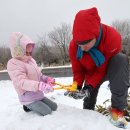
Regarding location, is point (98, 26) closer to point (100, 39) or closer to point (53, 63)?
point (100, 39)

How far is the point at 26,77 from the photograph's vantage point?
11.8 ft

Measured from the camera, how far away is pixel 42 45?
35.8 metres

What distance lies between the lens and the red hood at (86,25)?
298 cm

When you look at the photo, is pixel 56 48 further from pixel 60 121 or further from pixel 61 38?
pixel 60 121

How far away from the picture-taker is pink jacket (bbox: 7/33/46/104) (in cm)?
348

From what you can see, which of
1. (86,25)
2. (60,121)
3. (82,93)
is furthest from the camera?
(82,93)

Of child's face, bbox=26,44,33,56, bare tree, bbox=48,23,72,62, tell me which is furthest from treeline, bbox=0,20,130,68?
child's face, bbox=26,44,33,56

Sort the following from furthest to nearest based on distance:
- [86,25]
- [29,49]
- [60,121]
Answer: [29,49]
[60,121]
[86,25]

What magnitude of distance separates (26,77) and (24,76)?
54mm

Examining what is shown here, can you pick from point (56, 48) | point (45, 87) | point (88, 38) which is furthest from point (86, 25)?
point (56, 48)

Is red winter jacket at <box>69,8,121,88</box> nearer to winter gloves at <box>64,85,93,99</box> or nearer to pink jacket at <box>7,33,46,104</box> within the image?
winter gloves at <box>64,85,93,99</box>

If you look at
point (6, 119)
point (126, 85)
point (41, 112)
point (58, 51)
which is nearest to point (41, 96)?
point (41, 112)

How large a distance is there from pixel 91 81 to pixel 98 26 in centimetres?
72

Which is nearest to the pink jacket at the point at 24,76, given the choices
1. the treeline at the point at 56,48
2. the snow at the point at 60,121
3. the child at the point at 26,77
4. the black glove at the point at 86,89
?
the child at the point at 26,77
